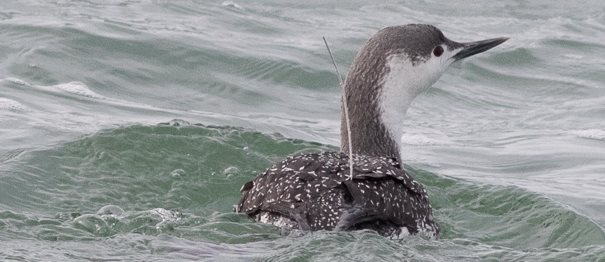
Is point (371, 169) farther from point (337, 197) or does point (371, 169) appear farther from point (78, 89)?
point (78, 89)

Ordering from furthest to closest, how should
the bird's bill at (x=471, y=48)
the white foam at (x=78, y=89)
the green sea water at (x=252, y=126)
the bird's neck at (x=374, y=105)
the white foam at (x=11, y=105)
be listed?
the white foam at (x=78, y=89)
the white foam at (x=11, y=105)
the bird's bill at (x=471, y=48)
the bird's neck at (x=374, y=105)
the green sea water at (x=252, y=126)

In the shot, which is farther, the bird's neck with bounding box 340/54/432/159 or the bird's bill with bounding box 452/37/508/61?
the bird's bill with bounding box 452/37/508/61

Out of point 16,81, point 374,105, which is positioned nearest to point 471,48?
point 374,105

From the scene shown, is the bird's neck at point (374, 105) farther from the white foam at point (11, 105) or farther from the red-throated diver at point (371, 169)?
the white foam at point (11, 105)

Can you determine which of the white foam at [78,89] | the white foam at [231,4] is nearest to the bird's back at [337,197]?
the white foam at [78,89]

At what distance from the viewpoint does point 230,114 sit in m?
10.8

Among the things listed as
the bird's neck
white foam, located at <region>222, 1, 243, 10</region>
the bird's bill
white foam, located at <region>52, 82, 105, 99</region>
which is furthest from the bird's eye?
white foam, located at <region>222, 1, 243, 10</region>

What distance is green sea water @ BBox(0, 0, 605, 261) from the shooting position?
272 inches

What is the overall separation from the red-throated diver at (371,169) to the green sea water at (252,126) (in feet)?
0.42

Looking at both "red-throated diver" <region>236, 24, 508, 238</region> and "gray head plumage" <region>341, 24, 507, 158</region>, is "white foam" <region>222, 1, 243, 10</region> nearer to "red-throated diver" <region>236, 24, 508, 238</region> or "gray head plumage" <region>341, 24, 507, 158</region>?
"red-throated diver" <region>236, 24, 508, 238</region>

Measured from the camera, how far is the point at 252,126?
33.6ft

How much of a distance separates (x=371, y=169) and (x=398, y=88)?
1.27 metres

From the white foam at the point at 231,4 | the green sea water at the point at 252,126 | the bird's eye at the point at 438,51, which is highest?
the bird's eye at the point at 438,51

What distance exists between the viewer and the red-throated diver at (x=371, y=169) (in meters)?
6.62
